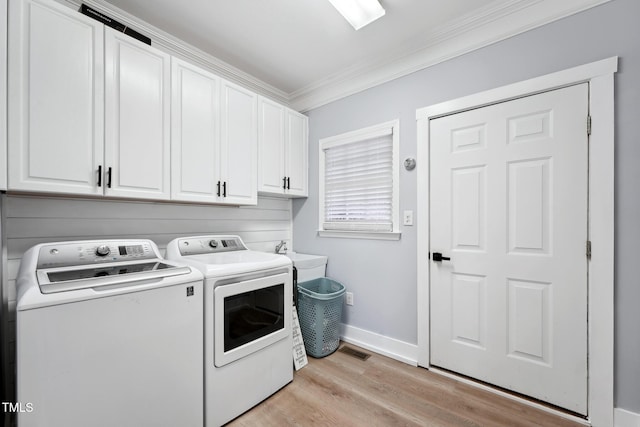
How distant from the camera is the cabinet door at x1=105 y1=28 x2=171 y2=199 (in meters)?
1.58

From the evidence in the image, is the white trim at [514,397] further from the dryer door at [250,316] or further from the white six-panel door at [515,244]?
the dryer door at [250,316]

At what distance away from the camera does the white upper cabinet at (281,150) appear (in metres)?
2.47

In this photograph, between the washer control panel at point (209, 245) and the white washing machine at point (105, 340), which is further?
the washer control panel at point (209, 245)

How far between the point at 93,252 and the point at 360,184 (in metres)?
2.11

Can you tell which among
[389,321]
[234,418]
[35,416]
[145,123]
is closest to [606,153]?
[389,321]

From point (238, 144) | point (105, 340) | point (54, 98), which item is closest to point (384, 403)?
point (105, 340)

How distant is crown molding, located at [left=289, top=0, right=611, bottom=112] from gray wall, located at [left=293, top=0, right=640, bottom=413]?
5 cm

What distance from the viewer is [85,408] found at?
3.57 feet

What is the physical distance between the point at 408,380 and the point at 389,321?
0.48 m

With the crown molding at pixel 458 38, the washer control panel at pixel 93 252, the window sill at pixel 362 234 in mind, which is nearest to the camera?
the washer control panel at pixel 93 252

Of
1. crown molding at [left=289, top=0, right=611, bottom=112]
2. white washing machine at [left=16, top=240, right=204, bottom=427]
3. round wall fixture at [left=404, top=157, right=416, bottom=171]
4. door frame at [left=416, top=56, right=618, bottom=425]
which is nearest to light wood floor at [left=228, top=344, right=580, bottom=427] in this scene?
door frame at [left=416, top=56, right=618, bottom=425]

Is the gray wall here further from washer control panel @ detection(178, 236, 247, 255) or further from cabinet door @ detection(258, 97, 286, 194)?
washer control panel @ detection(178, 236, 247, 255)

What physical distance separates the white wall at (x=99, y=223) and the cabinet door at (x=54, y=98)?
335mm

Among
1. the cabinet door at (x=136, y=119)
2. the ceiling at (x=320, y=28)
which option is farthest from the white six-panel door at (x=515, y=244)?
the cabinet door at (x=136, y=119)
